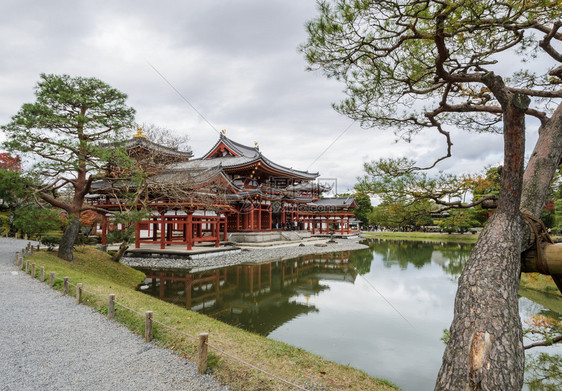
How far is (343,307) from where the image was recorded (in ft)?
32.1

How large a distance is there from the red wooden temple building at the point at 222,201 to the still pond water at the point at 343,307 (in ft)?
16.3

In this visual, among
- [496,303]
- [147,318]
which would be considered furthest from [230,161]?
[496,303]

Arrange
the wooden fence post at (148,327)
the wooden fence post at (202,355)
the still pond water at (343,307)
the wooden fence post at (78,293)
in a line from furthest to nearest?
the wooden fence post at (78,293), the still pond water at (343,307), the wooden fence post at (148,327), the wooden fence post at (202,355)

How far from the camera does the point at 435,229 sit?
47.4m

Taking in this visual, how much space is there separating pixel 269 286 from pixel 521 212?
10362 mm

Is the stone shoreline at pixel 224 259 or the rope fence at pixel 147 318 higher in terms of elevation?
the rope fence at pixel 147 318

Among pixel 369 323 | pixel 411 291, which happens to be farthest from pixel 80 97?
pixel 411 291

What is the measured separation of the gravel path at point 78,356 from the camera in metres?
4.26

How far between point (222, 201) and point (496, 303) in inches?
757

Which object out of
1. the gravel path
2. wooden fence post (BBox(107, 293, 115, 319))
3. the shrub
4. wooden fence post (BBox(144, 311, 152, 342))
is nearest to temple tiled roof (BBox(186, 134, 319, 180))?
the shrub

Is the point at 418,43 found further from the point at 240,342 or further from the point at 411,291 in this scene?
the point at 411,291

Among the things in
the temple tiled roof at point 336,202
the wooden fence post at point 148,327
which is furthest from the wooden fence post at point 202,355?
the temple tiled roof at point 336,202

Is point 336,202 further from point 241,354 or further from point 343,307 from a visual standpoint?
point 241,354

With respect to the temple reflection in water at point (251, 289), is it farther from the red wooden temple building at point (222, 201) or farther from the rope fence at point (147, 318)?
the red wooden temple building at point (222, 201)
